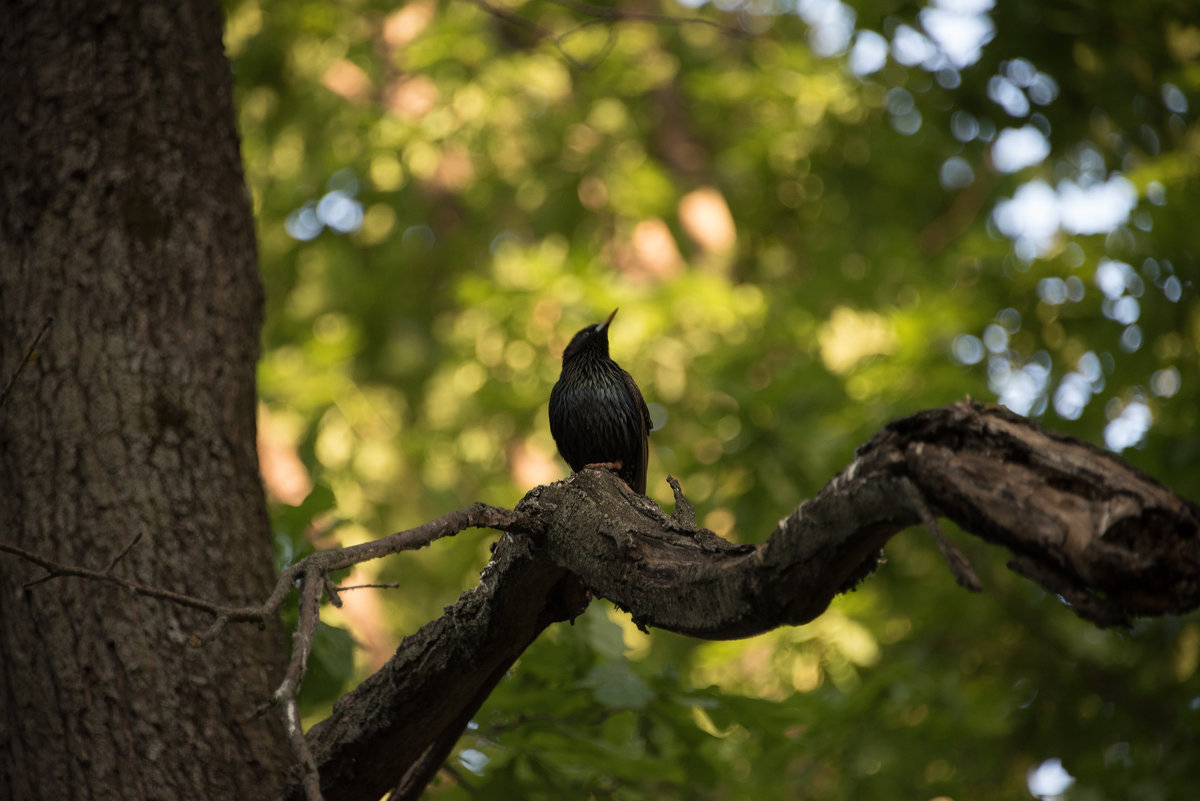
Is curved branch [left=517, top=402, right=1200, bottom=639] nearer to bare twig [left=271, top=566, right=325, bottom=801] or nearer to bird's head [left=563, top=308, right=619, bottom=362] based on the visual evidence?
bare twig [left=271, top=566, right=325, bottom=801]

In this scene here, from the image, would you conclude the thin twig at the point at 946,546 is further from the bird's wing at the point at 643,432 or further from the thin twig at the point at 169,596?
the bird's wing at the point at 643,432

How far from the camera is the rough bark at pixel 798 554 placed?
1.36m

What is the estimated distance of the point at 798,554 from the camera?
1646mm

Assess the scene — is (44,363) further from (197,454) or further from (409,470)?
(409,470)

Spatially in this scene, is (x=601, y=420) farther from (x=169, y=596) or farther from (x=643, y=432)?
(x=169, y=596)

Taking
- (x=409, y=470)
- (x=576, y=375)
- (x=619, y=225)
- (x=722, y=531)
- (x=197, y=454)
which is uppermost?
(x=197, y=454)

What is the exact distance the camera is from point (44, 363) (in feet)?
9.39

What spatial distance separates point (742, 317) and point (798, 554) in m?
5.06

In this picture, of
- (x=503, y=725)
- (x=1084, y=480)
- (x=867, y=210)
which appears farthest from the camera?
(x=867, y=210)

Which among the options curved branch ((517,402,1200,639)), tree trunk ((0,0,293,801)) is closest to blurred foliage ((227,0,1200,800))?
tree trunk ((0,0,293,801))

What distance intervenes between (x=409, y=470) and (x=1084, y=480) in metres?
9.87

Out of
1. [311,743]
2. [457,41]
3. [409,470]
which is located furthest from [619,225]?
[311,743]

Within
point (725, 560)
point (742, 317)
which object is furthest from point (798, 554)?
point (742, 317)

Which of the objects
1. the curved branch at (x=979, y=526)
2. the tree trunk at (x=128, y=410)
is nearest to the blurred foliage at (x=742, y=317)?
the tree trunk at (x=128, y=410)
